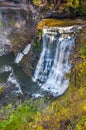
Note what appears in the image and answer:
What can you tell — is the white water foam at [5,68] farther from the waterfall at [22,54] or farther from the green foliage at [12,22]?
the green foliage at [12,22]

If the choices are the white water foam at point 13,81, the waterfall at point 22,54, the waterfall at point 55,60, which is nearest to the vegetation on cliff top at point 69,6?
the waterfall at point 55,60

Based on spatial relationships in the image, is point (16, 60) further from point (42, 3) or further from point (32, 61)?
point (42, 3)

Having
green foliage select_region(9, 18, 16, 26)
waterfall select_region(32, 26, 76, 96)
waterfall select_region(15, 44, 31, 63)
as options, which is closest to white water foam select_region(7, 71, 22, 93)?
waterfall select_region(32, 26, 76, 96)

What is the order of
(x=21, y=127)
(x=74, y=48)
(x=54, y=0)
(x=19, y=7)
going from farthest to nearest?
(x=19, y=7)
(x=54, y=0)
(x=74, y=48)
(x=21, y=127)

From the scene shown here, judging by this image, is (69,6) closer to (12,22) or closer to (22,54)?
(22,54)

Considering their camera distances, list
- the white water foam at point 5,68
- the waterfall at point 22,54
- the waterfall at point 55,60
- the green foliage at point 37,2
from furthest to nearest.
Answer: the waterfall at point 22,54
the green foliage at point 37,2
the white water foam at point 5,68
the waterfall at point 55,60

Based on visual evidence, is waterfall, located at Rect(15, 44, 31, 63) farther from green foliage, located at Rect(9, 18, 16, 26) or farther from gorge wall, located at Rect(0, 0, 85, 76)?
green foliage, located at Rect(9, 18, 16, 26)

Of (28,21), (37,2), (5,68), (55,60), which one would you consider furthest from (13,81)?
(28,21)

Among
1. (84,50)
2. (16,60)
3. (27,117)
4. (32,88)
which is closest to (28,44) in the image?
(16,60)
